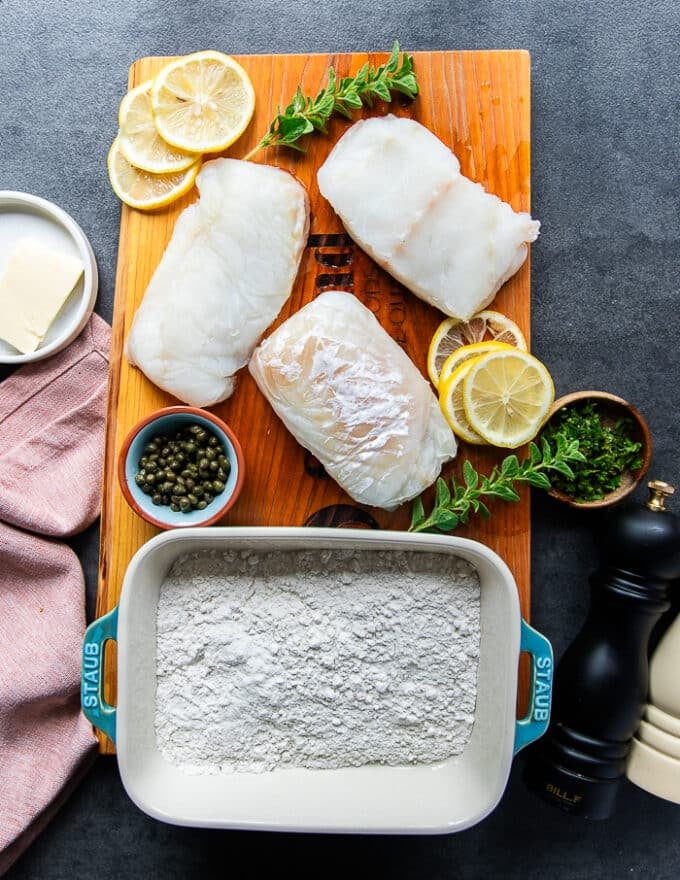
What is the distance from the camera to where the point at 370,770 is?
4.37 ft

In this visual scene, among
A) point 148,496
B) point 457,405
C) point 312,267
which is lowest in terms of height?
point 148,496

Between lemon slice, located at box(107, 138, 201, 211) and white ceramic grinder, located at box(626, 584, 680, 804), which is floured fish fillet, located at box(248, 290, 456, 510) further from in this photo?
white ceramic grinder, located at box(626, 584, 680, 804)

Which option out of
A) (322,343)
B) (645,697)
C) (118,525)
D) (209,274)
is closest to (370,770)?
(645,697)

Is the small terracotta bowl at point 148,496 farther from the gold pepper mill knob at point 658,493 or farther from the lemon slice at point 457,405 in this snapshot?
the gold pepper mill knob at point 658,493

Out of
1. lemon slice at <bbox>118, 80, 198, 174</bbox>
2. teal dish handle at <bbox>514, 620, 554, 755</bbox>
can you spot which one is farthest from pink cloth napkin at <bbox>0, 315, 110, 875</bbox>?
teal dish handle at <bbox>514, 620, 554, 755</bbox>

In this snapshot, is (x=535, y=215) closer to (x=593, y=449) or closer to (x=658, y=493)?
(x=593, y=449)

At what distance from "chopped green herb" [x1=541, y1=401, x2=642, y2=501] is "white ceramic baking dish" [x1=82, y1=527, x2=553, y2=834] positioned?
294 millimetres

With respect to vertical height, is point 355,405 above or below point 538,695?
above

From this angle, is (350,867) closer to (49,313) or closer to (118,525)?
(118,525)

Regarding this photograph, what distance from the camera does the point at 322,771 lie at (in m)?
1.33

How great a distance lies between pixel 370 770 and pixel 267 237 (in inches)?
40.3

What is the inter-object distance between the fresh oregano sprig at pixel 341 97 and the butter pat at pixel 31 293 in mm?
509

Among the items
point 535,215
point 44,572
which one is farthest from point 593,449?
point 44,572

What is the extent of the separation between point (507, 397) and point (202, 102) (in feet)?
2.77
